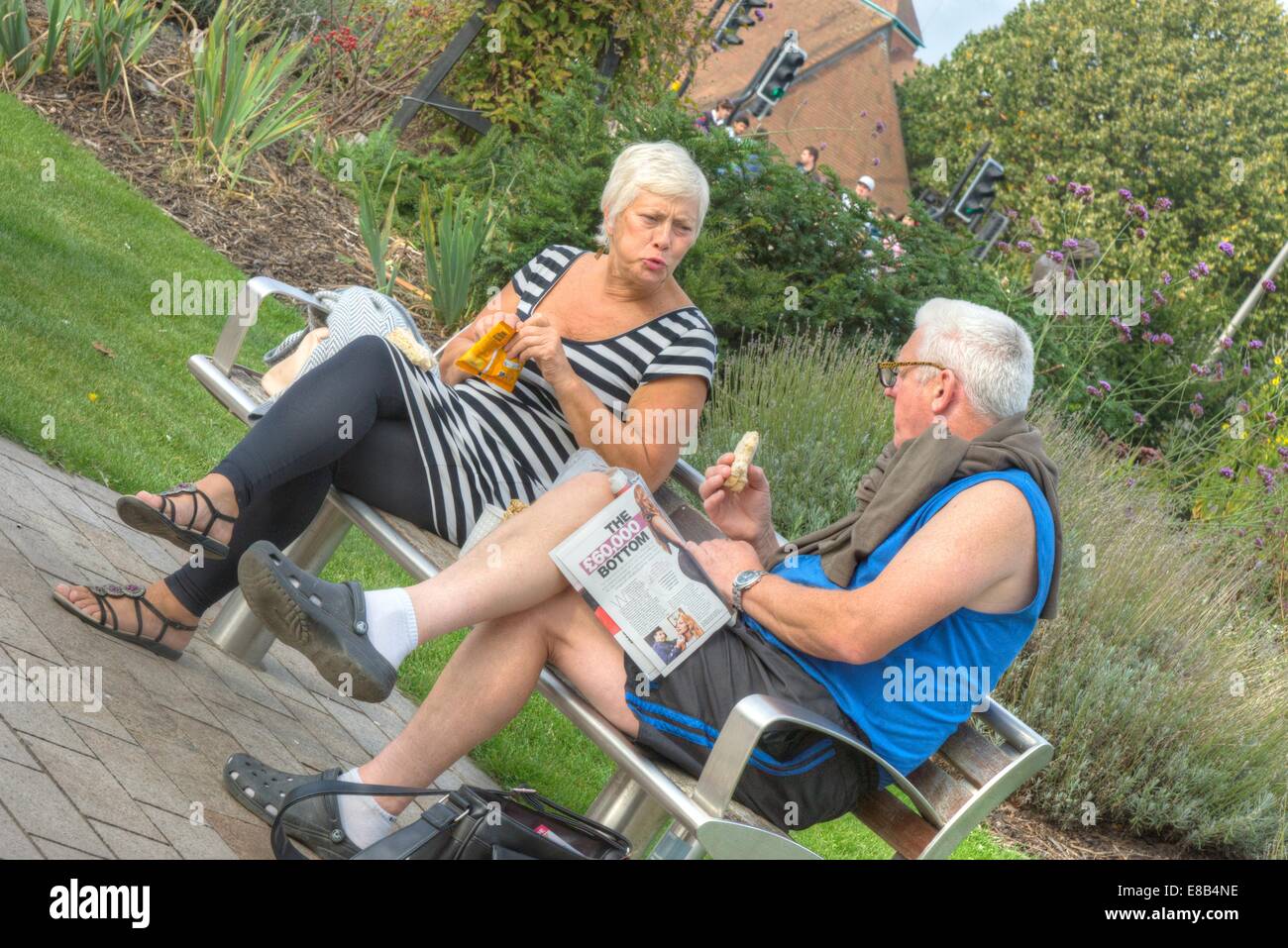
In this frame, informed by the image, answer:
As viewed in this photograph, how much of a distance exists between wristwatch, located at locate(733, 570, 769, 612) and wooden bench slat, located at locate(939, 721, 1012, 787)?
0.52 m

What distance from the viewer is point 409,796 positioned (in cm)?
279

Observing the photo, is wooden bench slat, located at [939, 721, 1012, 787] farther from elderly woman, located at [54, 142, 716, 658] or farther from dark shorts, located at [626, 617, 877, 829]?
elderly woman, located at [54, 142, 716, 658]

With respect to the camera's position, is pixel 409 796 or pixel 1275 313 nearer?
pixel 409 796

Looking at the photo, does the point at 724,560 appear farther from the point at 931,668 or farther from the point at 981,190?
the point at 981,190

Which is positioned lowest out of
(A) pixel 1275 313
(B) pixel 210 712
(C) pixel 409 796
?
(B) pixel 210 712

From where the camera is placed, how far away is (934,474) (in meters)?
2.70

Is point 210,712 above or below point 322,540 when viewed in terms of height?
below

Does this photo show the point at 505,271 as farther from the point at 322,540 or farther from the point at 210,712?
the point at 210,712

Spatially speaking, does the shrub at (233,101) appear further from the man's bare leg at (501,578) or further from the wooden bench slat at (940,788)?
the wooden bench slat at (940,788)

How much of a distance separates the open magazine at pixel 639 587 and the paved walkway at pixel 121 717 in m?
0.85

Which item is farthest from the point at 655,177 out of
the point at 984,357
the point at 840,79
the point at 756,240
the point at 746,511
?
the point at 840,79

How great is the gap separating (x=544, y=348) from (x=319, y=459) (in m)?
0.60

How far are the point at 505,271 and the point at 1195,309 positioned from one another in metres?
5.68
